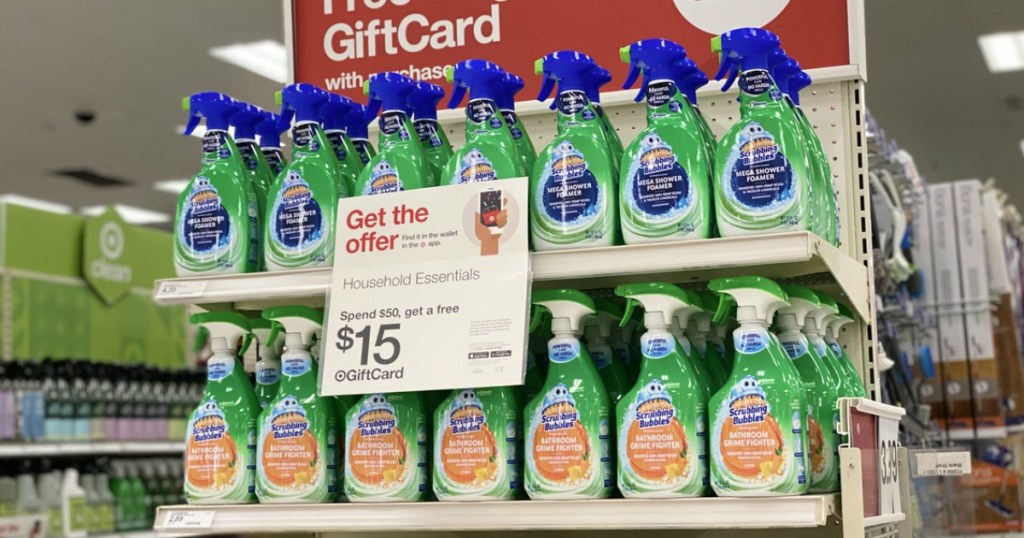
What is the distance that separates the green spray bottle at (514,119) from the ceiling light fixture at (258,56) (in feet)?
20.2

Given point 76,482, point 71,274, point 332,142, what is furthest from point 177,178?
point 332,142

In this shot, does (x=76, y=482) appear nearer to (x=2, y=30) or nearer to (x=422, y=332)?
(x=2, y=30)

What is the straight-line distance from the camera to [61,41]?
775 centimetres

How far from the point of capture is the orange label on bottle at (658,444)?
162 centimetres

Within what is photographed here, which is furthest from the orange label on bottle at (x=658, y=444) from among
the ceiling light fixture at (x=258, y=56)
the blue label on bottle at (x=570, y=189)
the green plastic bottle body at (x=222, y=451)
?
the ceiling light fixture at (x=258, y=56)

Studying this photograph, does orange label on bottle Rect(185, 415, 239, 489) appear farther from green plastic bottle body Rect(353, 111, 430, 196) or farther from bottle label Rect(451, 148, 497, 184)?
bottle label Rect(451, 148, 497, 184)

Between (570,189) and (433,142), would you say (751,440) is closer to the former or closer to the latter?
(570,189)

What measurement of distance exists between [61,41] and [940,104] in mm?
6888

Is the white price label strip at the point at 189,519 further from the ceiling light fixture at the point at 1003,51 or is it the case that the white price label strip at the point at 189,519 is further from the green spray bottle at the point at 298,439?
the ceiling light fixture at the point at 1003,51

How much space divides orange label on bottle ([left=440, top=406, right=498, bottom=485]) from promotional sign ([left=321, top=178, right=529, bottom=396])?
0.07m

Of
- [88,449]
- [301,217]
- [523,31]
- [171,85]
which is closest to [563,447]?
[301,217]

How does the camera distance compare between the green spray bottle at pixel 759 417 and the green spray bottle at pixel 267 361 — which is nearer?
the green spray bottle at pixel 759 417

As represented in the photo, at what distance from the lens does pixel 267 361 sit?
80.1 inches

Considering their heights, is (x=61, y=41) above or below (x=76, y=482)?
above
